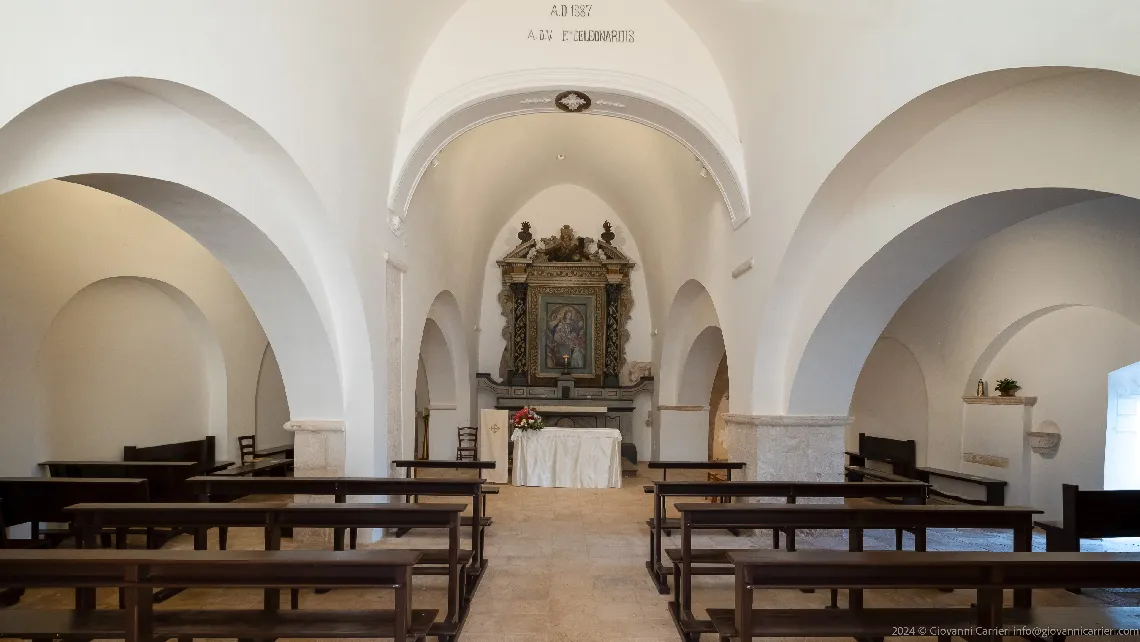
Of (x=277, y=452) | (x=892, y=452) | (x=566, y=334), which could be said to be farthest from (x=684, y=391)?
(x=277, y=452)

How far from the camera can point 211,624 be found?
3.14 metres

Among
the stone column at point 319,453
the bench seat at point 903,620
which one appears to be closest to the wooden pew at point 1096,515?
the bench seat at point 903,620

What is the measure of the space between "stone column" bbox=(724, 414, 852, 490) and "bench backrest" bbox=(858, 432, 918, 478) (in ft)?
13.5

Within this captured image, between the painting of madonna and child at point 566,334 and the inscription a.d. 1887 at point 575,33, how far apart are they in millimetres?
7994

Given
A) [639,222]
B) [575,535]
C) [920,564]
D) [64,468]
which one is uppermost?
[639,222]

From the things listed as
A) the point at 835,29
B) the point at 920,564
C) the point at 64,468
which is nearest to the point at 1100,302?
the point at 835,29

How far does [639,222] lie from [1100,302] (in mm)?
7535

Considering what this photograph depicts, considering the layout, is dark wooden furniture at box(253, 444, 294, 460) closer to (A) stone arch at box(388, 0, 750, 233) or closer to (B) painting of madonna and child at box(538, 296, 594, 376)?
(A) stone arch at box(388, 0, 750, 233)

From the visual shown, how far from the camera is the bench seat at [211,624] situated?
3059mm

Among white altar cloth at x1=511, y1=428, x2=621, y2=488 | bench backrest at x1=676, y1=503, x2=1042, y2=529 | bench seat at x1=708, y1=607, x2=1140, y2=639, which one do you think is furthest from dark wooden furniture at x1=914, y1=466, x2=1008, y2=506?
bench seat at x1=708, y1=607, x2=1140, y2=639

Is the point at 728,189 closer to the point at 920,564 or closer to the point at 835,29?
the point at 835,29

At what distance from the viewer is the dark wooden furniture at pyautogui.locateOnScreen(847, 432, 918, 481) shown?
415 inches

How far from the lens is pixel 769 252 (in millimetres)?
6754

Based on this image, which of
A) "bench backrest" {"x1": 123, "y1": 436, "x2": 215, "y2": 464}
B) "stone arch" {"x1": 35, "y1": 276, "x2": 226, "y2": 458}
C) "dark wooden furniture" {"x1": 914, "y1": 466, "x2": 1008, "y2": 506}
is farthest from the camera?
"dark wooden furniture" {"x1": 914, "y1": 466, "x2": 1008, "y2": 506}
